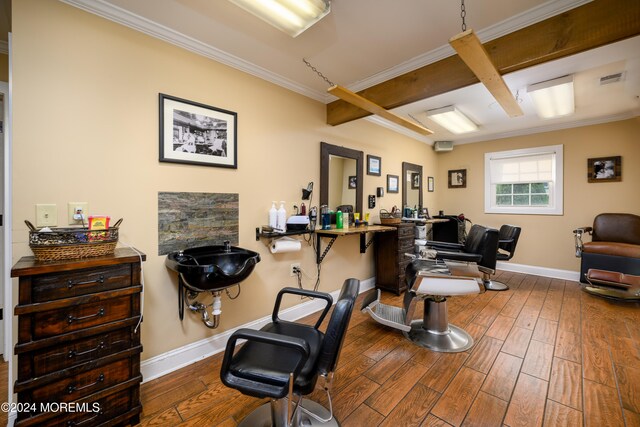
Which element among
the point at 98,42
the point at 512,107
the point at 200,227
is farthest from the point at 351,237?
the point at 98,42

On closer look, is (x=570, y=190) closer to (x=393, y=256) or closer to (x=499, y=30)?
(x=393, y=256)

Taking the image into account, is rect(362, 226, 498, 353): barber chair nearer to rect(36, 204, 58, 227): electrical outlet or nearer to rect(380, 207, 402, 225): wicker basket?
rect(380, 207, 402, 225): wicker basket

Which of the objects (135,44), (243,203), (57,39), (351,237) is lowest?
(351,237)

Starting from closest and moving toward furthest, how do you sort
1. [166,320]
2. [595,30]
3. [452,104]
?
1. [595,30]
2. [166,320]
3. [452,104]

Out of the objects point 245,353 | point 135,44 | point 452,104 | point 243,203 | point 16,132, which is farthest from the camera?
point 452,104

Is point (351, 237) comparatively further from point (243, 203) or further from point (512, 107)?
point (512, 107)

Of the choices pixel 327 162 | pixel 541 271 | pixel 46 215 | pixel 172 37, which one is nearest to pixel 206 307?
pixel 46 215

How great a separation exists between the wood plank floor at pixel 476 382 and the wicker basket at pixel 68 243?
1.01 m

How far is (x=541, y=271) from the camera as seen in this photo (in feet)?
13.9

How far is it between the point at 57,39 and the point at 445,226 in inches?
204

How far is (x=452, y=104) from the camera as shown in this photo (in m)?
3.17

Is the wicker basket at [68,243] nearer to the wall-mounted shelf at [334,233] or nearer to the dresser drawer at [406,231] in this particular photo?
the wall-mounted shelf at [334,233]

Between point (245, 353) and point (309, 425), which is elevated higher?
point (245, 353)

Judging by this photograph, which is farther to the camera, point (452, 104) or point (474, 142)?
point (474, 142)
